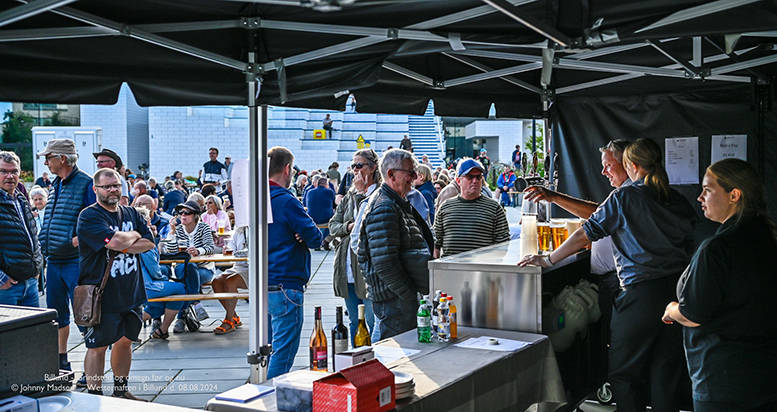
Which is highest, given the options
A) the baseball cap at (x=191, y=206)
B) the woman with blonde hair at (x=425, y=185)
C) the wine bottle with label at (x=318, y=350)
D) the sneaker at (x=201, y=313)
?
the woman with blonde hair at (x=425, y=185)

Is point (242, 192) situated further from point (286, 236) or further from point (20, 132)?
point (20, 132)

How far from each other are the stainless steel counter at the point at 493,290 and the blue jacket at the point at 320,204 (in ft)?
27.0

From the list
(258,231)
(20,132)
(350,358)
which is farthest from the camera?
(20,132)

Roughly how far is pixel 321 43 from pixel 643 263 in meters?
2.17

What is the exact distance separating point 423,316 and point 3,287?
3.31 m

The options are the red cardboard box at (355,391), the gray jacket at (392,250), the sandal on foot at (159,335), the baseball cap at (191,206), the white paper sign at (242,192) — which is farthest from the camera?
the baseball cap at (191,206)

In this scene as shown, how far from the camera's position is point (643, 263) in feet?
11.6

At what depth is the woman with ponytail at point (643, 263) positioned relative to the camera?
3.54 m

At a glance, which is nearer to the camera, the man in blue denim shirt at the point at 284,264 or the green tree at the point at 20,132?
the man in blue denim shirt at the point at 284,264

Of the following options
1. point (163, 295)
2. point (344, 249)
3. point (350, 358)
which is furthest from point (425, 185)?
point (350, 358)

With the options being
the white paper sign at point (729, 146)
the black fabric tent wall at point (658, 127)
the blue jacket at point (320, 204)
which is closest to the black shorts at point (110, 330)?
the black fabric tent wall at point (658, 127)

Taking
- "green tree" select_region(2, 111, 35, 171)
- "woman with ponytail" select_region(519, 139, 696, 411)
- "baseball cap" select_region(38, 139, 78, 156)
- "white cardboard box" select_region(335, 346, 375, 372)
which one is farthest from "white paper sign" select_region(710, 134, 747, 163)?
"green tree" select_region(2, 111, 35, 171)

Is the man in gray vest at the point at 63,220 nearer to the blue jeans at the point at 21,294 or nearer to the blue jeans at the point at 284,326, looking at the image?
the blue jeans at the point at 21,294

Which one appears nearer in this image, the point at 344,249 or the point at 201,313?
the point at 344,249
